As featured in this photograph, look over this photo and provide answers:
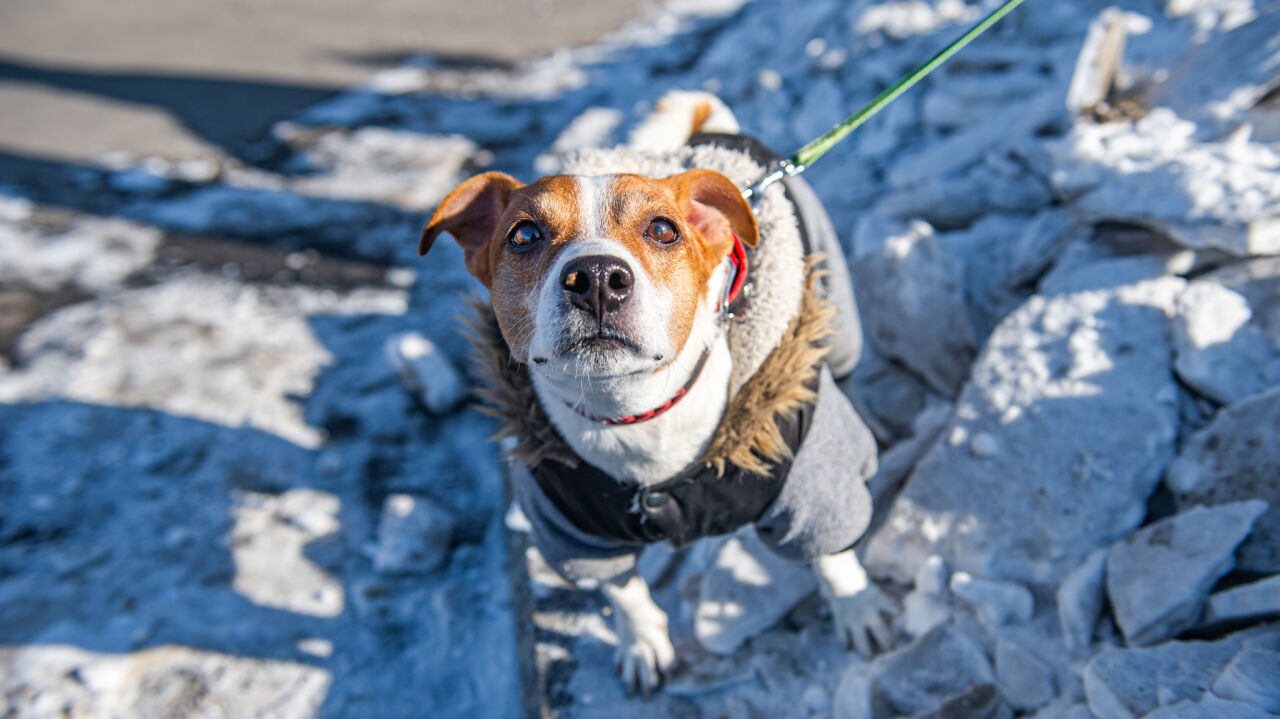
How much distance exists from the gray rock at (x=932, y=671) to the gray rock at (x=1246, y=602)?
0.54 m

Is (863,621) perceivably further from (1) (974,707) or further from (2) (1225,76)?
(2) (1225,76)

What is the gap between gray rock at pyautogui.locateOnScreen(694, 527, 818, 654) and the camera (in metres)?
2.26

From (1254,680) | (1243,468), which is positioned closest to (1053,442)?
(1243,468)

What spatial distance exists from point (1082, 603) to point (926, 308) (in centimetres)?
121

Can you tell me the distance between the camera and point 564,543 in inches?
75.0

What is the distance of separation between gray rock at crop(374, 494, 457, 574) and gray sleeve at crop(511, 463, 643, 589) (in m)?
0.99

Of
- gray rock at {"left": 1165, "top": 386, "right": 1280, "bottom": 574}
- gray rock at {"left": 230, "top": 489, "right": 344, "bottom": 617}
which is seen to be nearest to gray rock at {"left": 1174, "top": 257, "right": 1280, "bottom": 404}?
gray rock at {"left": 1165, "top": 386, "right": 1280, "bottom": 574}

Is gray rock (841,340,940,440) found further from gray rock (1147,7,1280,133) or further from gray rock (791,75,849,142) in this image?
gray rock (791,75,849,142)

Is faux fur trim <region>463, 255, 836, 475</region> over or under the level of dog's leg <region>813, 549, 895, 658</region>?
over

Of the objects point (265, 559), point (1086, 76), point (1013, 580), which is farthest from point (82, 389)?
point (1086, 76)

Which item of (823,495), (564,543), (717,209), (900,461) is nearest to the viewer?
(717,209)

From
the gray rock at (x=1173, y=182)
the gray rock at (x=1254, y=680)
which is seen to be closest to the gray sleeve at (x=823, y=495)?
the gray rock at (x=1254, y=680)

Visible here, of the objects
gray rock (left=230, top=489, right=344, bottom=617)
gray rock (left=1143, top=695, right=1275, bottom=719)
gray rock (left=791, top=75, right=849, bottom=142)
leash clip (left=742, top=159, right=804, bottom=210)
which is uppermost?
gray rock (left=791, top=75, right=849, bottom=142)

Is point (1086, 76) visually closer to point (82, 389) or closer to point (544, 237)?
point (544, 237)
